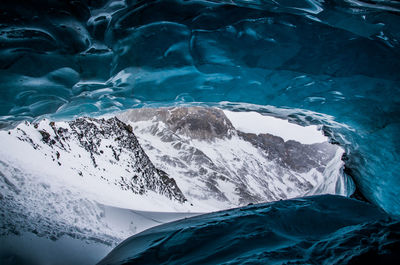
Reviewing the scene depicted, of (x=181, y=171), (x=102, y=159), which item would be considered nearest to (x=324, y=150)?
(x=181, y=171)

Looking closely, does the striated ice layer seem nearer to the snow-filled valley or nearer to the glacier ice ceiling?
the glacier ice ceiling

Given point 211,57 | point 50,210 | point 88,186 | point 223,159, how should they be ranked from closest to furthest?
point 211,57, point 50,210, point 88,186, point 223,159

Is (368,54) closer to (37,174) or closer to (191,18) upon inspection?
(191,18)

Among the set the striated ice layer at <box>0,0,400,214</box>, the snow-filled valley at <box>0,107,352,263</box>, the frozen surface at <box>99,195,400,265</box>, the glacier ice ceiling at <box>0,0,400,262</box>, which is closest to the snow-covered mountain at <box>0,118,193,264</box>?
the snow-filled valley at <box>0,107,352,263</box>

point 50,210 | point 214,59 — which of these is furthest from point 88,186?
point 214,59

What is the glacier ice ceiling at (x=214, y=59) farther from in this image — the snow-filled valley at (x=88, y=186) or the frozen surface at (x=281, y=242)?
the frozen surface at (x=281, y=242)

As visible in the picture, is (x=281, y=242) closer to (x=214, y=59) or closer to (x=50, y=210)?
(x=214, y=59)

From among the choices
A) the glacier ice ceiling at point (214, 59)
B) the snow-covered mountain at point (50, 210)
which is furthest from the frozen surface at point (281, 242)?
the glacier ice ceiling at point (214, 59)
